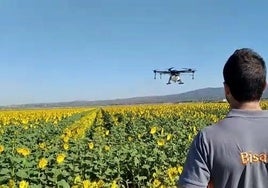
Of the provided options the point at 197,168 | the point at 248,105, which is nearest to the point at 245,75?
the point at 248,105

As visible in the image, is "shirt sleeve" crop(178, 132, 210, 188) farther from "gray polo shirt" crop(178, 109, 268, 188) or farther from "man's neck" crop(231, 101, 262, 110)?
"man's neck" crop(231, 101, 262, 110)

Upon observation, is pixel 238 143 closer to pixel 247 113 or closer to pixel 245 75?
pixel 247 113

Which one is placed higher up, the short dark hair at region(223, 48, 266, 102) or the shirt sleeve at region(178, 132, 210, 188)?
the short dark hair at region(223, 48, 266, 102)

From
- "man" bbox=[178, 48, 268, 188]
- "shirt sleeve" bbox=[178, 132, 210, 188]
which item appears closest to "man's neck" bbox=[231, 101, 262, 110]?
"man" bbox=[178, 48, 268, 188]

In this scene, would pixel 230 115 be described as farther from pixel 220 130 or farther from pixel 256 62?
pixel 256 62

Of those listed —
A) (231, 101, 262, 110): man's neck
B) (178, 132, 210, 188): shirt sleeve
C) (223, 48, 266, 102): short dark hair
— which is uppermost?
(223, 48, 266, 102): short dark hair

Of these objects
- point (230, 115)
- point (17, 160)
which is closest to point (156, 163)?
point (17, 160)

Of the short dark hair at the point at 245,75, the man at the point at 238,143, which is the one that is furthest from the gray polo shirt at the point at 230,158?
the short dark hair at the point at 245,75
